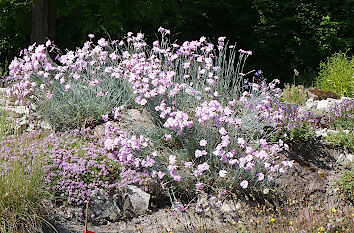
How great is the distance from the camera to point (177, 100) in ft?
16.4

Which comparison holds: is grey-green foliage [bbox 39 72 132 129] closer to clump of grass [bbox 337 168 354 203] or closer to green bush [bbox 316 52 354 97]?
clump of grass [bbox 337 168 354 203]

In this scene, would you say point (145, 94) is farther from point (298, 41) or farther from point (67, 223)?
point (298, 41)

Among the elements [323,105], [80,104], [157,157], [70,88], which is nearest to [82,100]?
[80,104]

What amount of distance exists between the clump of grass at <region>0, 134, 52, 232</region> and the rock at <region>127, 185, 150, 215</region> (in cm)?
78

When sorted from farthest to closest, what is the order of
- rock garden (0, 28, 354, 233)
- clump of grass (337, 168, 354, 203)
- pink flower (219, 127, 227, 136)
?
clump of grass (337, 168, 354, 203)
pink flower (219, 127, 227, 136)
rock garden (0, 28, 354, 233)

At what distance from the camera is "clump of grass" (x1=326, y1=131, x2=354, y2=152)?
539 centimetres

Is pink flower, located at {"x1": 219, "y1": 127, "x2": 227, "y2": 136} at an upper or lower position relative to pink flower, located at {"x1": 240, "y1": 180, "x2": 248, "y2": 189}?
upper

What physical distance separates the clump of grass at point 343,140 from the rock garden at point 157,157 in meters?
0.01

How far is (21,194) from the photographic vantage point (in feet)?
11.6

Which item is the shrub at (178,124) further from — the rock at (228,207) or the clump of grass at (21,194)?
the clump of grass at (21,194)

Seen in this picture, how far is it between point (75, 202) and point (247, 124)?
184cm

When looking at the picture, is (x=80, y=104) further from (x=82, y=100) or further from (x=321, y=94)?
(x=321, y=94)

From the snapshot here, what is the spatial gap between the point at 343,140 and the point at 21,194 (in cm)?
350

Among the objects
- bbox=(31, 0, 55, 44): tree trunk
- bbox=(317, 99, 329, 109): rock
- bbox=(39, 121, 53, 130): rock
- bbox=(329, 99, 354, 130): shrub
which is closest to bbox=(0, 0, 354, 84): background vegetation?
bbox=(31, 0, 55, 44): tree trunk
